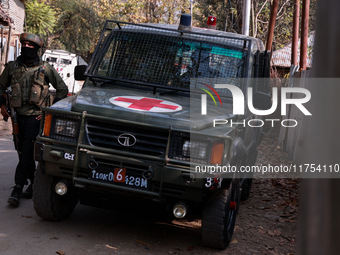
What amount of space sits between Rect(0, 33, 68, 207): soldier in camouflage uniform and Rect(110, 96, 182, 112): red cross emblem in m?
1.38

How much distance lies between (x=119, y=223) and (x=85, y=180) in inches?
51.4

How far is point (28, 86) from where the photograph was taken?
6152 millimetres

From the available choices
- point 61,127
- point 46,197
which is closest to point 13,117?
point 46,197

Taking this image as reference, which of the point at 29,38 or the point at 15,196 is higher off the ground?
the point at 29,38

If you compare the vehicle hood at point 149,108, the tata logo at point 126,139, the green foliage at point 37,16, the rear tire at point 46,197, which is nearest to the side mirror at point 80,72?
the vehicle hood at point 149,108

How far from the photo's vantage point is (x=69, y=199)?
5.55m

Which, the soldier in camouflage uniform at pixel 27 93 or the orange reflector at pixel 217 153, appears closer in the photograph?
the orange reflector at pixel 217 153

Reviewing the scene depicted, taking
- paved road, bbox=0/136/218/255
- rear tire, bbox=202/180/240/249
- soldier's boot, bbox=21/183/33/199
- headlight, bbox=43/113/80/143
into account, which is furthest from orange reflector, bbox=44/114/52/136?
soldier's boot, bbox=21/183/33/199

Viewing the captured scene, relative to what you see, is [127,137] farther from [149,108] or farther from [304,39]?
[304,39]

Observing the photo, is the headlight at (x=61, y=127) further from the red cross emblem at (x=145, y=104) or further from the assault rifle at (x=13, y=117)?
the assault rifle at (x=13, y=117)

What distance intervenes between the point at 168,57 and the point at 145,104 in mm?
920

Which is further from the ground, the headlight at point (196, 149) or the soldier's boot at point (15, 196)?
the headlight at point (196, 149)

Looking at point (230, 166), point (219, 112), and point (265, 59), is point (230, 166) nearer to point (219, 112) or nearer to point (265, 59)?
point (219, 112)

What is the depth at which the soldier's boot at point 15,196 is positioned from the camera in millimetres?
5965
